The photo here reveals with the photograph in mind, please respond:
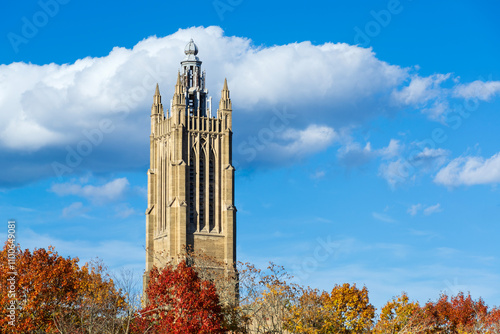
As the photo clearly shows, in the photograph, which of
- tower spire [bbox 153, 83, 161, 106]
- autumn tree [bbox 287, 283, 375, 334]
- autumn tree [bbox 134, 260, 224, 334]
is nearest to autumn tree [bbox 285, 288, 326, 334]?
autumn tree [bbox 287, 283, 375, 334]

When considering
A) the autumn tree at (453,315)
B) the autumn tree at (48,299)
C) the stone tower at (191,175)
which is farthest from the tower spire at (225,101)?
the autumn tree at (48,299)

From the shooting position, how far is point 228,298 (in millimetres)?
72812

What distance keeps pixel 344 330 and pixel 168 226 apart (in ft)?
127

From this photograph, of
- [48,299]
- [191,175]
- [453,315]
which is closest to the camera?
[48,299]

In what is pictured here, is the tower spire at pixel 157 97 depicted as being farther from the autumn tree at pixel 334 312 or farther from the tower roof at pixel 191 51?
the autumn tree at pixel 334 312

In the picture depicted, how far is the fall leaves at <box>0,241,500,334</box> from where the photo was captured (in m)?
56.2

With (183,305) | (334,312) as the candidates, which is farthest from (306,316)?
(183,305)

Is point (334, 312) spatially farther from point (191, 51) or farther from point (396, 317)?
point (191, 51)

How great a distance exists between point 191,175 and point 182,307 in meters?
52.1

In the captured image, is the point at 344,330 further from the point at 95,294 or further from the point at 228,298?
the point at 95,294

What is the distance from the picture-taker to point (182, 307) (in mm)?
55188

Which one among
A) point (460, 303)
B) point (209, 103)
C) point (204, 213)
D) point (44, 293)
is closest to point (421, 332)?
point (460, 303)

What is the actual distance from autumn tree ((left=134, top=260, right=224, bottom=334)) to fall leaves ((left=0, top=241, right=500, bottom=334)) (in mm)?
54

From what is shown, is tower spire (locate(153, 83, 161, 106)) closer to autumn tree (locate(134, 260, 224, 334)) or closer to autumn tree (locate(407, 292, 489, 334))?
autumn tree (locate(407, 292, 489, 334))
